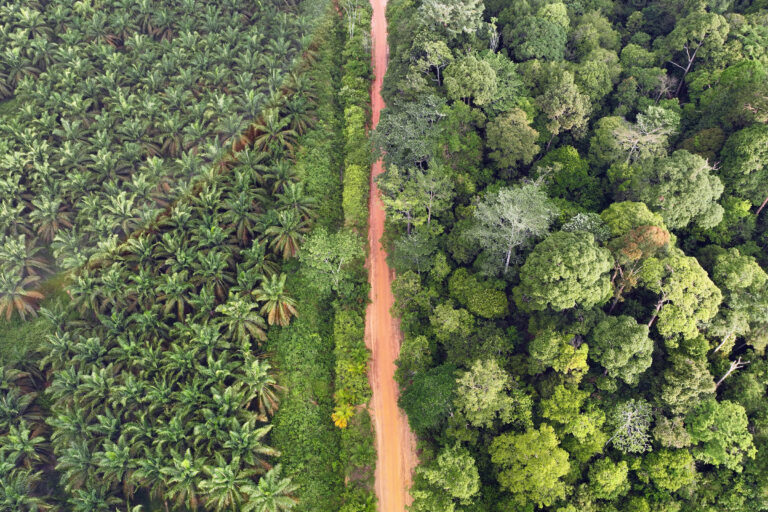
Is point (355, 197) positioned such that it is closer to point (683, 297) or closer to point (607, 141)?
point (607, 141)

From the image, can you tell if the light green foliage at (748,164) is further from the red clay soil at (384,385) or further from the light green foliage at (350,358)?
the light green foliage at (350,358)

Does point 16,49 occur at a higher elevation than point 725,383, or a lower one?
higher

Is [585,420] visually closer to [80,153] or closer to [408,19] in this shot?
[408,19]

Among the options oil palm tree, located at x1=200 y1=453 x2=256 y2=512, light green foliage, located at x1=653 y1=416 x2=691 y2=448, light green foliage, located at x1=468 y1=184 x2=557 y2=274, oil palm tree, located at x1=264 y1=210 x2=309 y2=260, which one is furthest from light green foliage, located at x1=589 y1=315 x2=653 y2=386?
oil palm tree, located at x1=264 y1=210 x2=309 y2=260

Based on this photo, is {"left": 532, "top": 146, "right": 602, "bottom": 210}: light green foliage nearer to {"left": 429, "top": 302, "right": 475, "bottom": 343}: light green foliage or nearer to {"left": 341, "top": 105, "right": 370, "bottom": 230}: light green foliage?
{"left": 429, "top": 302, "right": 475, "bottom": 343}: light green foliage

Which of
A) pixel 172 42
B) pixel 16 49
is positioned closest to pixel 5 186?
pixel 16 49

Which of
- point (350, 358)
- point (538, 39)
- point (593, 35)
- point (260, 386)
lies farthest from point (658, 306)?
point (593, 35)

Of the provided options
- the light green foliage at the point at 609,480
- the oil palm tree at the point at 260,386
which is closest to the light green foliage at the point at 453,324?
the light green foliage at the point at 609,480

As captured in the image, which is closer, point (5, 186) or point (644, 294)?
point (644, 294)
